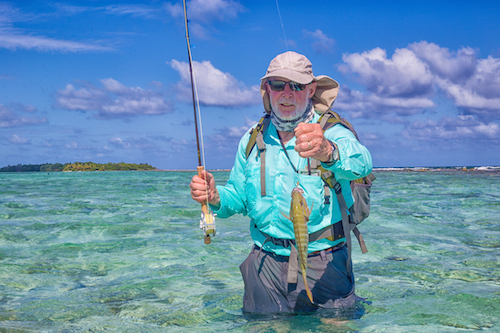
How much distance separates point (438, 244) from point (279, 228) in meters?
8.09

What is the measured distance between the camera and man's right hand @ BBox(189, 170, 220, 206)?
13.3 ft

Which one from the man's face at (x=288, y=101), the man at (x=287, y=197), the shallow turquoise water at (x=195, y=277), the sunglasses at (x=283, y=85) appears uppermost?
the sunglasses at (x=283, y=85)

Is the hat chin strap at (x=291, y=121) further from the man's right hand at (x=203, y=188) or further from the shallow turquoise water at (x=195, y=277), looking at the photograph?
the shallow turquoise water at (x=195, y=277)

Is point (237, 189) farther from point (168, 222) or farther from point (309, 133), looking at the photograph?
point (168, 222)

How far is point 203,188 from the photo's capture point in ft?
13.4

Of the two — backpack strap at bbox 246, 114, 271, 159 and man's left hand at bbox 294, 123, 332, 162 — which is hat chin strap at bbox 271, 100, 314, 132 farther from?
man's left hand at bbox 294, 123, 332, 162

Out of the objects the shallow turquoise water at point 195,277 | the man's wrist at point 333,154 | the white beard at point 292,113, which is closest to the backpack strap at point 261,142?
the white beard at point 292,113

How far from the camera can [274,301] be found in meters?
4.27

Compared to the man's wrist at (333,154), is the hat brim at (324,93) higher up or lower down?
higher up

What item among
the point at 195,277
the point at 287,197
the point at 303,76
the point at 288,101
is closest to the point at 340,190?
the point at 287,197

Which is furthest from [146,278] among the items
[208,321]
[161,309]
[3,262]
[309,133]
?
[309,133]

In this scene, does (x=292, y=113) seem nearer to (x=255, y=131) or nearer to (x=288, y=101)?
(x=288, y=101)

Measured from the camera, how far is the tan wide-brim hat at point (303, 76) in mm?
3865

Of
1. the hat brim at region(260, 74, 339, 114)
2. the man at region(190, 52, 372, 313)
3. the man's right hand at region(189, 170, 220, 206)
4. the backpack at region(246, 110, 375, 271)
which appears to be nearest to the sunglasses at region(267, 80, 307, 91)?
the man at region(190, 52, 372, 313)
